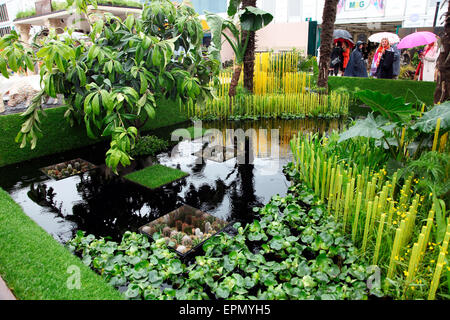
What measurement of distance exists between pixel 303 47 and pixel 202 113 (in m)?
13.5

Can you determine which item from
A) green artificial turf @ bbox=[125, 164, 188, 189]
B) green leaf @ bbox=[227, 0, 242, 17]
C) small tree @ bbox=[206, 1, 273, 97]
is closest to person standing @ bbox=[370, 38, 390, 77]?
small tree @ bbox=[206, 1, 273, 97]

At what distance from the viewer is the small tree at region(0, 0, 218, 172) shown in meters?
3.76

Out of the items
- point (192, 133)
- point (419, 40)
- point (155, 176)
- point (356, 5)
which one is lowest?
point (155, 176)

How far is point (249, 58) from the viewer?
8844mm

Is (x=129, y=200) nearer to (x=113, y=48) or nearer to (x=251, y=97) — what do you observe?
(x=113, y=48)

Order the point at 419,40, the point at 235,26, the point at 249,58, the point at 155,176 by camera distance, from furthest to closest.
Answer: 1. the point at 419,40
2. the point at 249,58
3. the point at 235,26
4. the point at 155,176

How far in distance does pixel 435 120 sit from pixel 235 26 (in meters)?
6.28

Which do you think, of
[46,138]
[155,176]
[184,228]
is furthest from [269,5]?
[184,228]

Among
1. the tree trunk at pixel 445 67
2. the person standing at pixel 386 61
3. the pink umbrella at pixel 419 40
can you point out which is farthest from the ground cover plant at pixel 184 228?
the person standing at pixel 386 61

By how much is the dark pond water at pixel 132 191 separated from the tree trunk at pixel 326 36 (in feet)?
13.6

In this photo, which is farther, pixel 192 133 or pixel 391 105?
pixel 192 133

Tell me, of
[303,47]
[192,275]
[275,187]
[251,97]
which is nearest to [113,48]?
[275,187]

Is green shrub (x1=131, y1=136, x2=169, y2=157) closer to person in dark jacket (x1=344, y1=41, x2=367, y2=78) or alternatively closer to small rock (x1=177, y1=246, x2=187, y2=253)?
small rock (x1=177, y1=246, x2=187, y2=253)

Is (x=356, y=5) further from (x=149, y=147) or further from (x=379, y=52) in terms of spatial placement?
(x=149, y=147)
